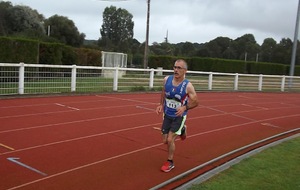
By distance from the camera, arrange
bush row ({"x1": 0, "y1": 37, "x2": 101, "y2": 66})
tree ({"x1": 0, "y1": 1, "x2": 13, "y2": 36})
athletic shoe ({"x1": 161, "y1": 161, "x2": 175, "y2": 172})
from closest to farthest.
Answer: athletic shoe ({"x1": 161, "y1": 161, "x2": 175, "y2": 172}) → bush row ({"x1": 0, "y1": 37, "x2": 101, "y2": 66}) → tree ({"x1": 0, "y1": 1, "x2": 13, "y2": 36})

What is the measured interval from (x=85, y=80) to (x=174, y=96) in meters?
11.2

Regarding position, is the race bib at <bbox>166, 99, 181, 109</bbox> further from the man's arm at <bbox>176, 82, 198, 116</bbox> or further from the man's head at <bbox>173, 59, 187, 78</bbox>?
the man's head at <bbox>173, 59, 187, 78</bbox>

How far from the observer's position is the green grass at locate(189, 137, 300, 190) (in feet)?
18.5

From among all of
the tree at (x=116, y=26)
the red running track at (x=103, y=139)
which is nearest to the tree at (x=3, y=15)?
the red running track at (x=103, y=139)

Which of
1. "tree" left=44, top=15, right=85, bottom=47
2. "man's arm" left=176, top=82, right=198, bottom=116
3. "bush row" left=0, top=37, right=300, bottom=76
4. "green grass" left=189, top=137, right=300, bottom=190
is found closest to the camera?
"green grass" left=189, top=137, right=300, bottom=190

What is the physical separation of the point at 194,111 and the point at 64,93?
5234 millimetres

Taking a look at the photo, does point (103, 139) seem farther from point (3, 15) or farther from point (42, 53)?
point (3, 15)

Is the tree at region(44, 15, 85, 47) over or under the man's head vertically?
over

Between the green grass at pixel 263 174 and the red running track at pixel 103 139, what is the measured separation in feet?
2.38

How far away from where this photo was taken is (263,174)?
6.29m

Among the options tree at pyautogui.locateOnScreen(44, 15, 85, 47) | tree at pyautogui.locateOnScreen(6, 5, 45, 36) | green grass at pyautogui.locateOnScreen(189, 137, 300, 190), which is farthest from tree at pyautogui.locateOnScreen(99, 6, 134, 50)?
green grass at pyautogui.locateOnScreen(189, 137, 300, 190)

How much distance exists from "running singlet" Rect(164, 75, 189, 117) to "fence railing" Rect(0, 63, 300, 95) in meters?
8.60

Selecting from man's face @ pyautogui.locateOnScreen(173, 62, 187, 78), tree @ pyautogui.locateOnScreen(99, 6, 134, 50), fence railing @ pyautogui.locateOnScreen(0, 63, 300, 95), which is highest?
tree @ pyautogui.locateOnScreen(99, 6, 134, 50)

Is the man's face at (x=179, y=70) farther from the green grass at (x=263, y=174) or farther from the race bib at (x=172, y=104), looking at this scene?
the green grass at (x=263, y=174)
